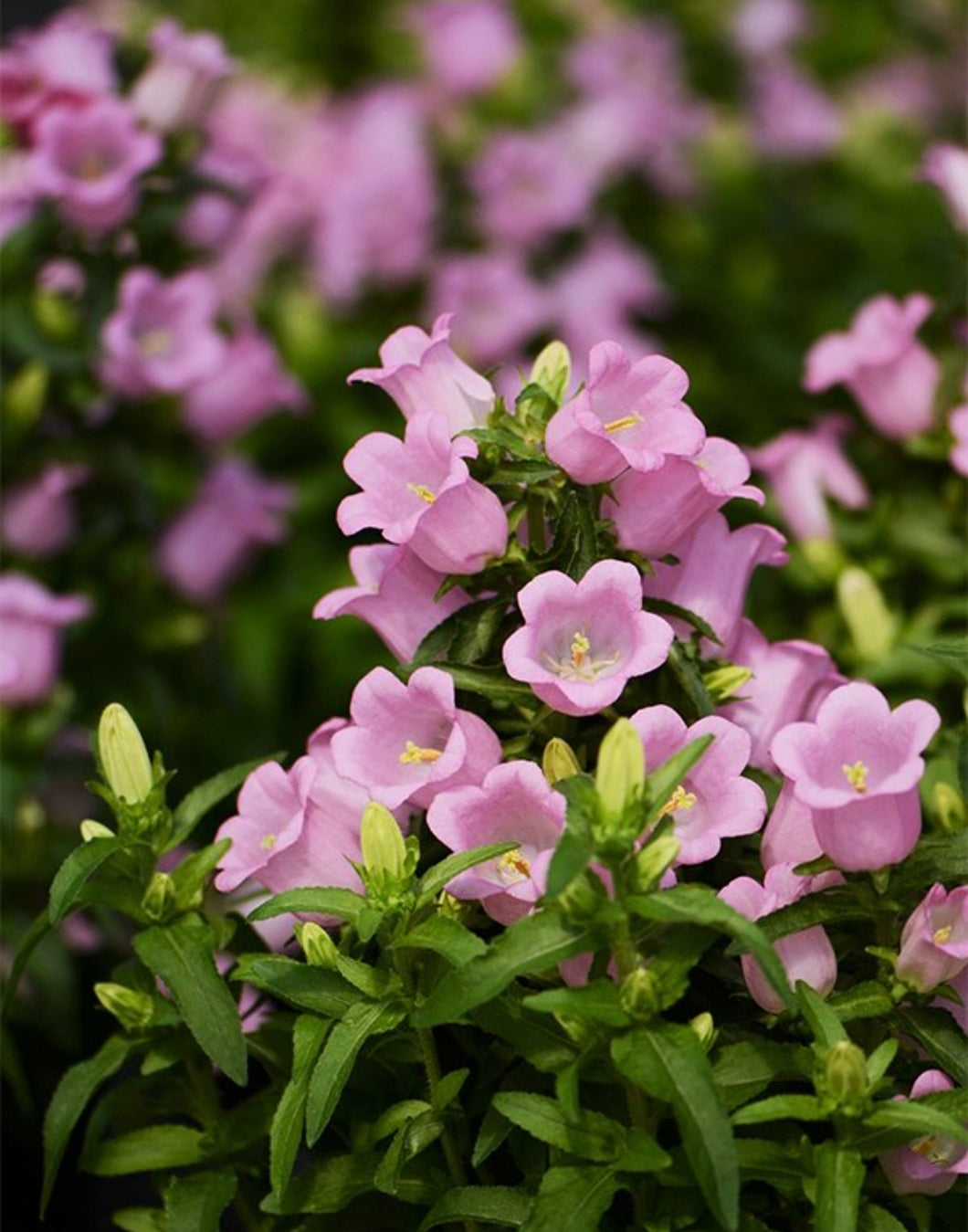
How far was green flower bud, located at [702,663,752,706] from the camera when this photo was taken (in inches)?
51.8

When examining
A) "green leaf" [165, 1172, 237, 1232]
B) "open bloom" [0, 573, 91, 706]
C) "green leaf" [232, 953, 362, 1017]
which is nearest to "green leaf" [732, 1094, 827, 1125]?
"green leaf" [232, 953, 362, 1017]

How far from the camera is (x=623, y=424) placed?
4.08ft

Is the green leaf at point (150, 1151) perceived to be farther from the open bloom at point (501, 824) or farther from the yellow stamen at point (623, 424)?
the yellow stamen at point (623, 424)

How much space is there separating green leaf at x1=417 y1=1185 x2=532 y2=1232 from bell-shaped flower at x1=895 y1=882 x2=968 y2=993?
0.28 meters

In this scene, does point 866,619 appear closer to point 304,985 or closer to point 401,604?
point 401,604

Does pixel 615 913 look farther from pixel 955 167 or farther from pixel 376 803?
pixel 955 167

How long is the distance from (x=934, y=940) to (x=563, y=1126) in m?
0.26

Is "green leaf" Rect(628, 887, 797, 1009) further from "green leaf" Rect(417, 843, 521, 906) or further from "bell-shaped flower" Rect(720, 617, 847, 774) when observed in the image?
"bell-shaped flower" Rect(720, 617, 847, 774)

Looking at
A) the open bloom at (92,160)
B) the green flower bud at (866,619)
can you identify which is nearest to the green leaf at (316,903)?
the green flower bud at (866,619)

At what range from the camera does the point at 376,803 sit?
1167 millimetres

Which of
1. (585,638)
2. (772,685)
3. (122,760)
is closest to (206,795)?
(122,760)

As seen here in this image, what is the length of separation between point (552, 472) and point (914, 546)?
31.5 inches

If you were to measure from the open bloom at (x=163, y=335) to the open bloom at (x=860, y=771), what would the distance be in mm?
1269

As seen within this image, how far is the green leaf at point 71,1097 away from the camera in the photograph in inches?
49.3
